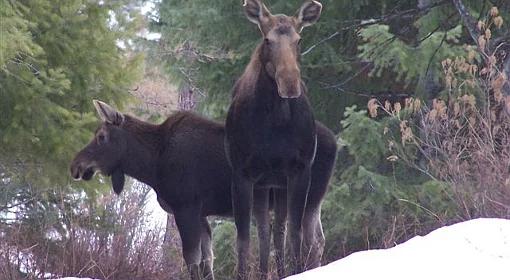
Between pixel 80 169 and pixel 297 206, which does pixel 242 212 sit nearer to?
pixel 297 206

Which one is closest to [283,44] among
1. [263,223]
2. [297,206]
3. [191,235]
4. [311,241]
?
[297,206]

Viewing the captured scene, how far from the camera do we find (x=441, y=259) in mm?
7809

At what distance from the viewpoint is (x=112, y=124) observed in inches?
452

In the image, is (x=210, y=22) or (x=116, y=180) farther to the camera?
(x=210, y=22)

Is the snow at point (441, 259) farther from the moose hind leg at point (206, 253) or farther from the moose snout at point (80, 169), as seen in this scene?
the moose snout at point (80, 169)

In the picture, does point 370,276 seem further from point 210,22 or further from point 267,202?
point 210,22

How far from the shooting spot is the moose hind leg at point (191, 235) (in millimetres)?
10867

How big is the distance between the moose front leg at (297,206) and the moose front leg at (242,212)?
39 cm

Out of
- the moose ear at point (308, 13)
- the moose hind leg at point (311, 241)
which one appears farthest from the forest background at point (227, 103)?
the moose ear at point (308, 13)

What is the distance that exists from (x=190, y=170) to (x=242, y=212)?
3.28 feet

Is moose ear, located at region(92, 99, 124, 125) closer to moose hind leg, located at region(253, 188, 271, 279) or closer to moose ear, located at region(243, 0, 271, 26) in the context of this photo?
moose hind leg, located at region(253, 188, 271, 279)

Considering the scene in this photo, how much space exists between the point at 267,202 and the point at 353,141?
514 centimetres

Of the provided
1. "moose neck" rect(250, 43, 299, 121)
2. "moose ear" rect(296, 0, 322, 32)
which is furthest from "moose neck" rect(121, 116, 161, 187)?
"moose ear" rect(296, 0, 322, 32)

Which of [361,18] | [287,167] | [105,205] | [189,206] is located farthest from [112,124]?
[361,18]
